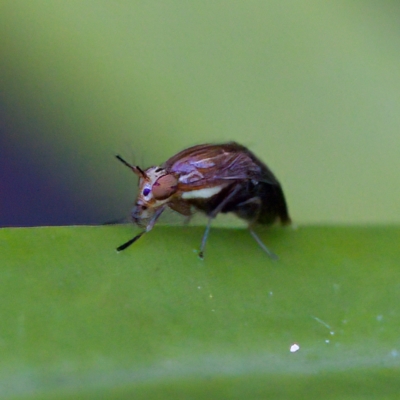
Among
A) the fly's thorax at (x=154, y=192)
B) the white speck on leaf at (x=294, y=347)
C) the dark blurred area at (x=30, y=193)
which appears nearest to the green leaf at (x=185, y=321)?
the white speck on leaf at (x=294, y=347)

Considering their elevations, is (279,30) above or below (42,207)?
above

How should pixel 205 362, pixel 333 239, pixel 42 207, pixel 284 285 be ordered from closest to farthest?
pixel 205 362 < pixel 284 285 < pixel 333 239 < pixel 42 207

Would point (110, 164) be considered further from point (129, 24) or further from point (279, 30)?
point (279, 30)

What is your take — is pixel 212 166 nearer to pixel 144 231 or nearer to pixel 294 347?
pixel 144 231

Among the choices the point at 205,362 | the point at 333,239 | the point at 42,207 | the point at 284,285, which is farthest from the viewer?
the point at 42,207

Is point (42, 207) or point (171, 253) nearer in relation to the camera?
point (171, 253)

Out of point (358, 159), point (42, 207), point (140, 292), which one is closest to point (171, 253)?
point (140, 292)
